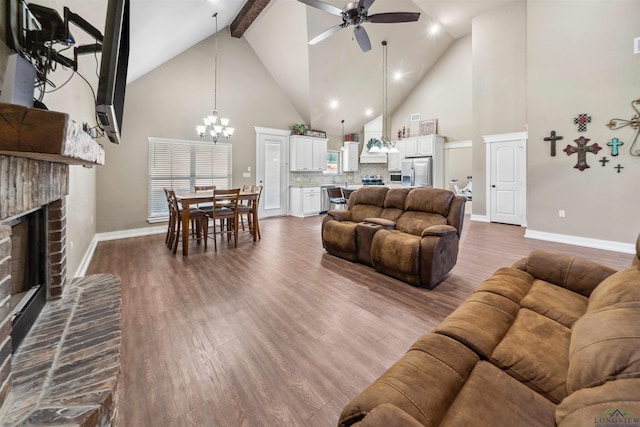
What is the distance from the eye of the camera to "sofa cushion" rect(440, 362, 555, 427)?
30.4 inches

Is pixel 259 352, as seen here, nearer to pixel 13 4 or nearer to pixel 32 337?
pixel 32 337

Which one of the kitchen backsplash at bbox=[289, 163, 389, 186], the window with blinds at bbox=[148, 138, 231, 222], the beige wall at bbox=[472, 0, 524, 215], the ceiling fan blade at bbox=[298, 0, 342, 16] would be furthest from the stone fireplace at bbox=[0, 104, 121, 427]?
the beige wall at bbox=[472, 0, 524, 215]

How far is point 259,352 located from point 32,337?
1164 mm

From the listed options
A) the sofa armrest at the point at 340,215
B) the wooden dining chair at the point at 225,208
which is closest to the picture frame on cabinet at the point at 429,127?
the sofa armrest at the point at 340,215

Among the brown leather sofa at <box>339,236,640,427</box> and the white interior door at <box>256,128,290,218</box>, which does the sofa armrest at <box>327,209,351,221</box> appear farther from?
the white interior door at <box>256,128,290,218</box>

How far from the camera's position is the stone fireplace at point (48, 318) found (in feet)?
2.53

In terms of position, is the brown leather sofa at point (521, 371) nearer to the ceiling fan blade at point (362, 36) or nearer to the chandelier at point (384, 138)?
the ceiling fan blade at point (362, 36)

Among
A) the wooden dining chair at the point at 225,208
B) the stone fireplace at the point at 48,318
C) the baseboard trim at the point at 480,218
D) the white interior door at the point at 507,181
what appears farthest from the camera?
the baseboard trim at the point at 480,218

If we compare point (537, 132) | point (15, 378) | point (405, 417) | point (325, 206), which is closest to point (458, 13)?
point (537, 132)

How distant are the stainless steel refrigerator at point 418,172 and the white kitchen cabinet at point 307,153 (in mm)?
2684

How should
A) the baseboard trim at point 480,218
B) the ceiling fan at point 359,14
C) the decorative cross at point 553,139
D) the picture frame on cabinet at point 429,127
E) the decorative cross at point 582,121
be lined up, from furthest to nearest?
the picture frame on cabinet at point 429,127 → the baseboard trim at point 480,218 → the decorative cross at point 553,139 → the decorative cross at point 582,121 → the ceiling fan at point 359,14

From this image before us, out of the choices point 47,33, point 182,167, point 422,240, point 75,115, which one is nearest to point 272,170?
point 182,167

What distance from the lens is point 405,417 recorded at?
0.68 m

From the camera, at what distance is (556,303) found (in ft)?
4.84
